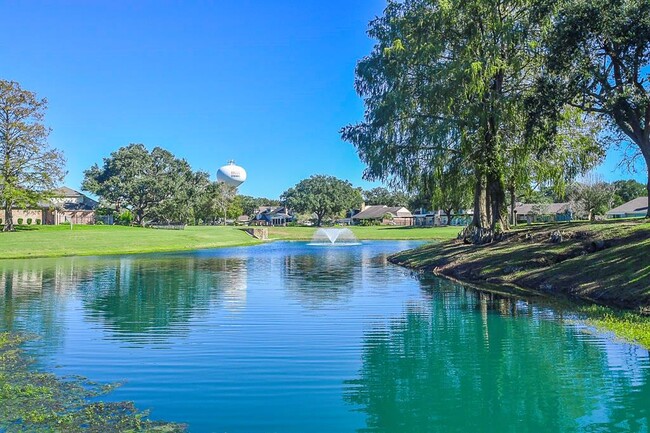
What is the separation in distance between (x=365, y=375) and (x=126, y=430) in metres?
4.00

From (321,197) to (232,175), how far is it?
26.7 metres

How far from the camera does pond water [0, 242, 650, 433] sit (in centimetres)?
708

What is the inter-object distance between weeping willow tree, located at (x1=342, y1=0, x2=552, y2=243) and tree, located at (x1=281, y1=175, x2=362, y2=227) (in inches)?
3642

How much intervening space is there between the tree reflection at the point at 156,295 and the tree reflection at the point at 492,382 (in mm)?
5529

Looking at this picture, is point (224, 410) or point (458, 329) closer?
point (224, 410)

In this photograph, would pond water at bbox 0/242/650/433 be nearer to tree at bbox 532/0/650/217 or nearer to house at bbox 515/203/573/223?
tree at bbox 532/0/650/217

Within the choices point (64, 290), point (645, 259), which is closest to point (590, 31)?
point (645, 259)

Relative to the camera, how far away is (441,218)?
124m

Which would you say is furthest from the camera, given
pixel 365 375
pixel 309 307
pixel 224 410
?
pixel 309 307

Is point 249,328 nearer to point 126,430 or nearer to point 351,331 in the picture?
point 351,331

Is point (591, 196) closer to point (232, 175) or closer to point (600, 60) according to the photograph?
point (600, 60)

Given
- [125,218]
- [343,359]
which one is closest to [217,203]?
[125,218]

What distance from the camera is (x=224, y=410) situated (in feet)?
23.7

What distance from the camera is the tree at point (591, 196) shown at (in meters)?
75.8
